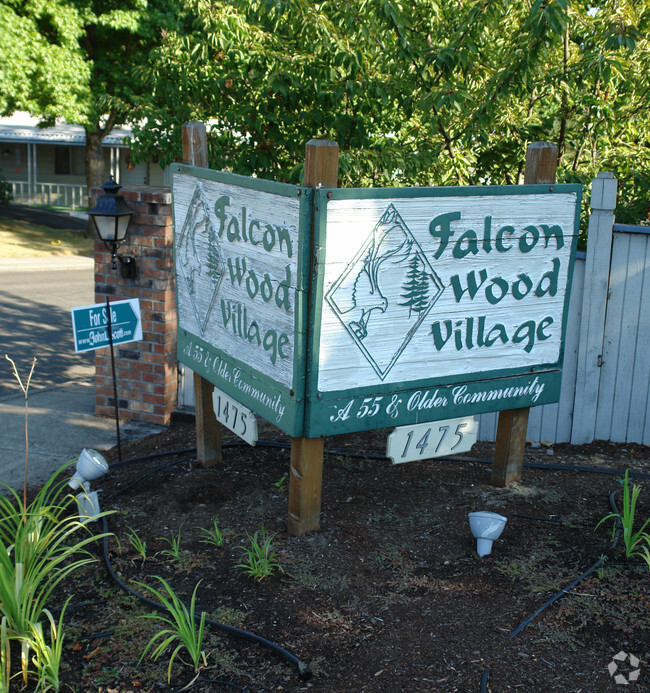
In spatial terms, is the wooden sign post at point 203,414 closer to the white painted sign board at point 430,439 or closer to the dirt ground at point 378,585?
the dirt ground at point 378,585

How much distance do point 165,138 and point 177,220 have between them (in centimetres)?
289

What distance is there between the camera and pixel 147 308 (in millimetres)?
6672

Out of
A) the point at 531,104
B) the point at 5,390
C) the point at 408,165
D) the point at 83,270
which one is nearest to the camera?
the point at 408,165

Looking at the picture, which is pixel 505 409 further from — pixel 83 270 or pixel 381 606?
pixel 83 270

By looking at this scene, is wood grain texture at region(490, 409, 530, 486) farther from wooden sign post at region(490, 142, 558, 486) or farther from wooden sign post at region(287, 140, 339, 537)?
wooden sign post at region(287, 140, 339, 537)

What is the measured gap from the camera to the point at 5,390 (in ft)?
26.2

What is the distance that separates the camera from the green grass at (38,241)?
1992 centimetres

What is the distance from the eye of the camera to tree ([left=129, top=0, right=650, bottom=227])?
5.97 m

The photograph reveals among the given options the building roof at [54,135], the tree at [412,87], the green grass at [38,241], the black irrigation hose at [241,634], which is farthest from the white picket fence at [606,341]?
the building roof at [54,135]

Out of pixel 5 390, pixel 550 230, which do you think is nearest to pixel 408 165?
pixel 550 230

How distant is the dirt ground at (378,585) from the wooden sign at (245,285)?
787 mm

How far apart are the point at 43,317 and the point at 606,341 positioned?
9.12 m

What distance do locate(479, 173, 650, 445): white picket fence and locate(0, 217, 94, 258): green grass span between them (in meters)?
16.7

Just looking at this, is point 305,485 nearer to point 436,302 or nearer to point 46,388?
point 436,302
